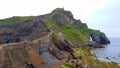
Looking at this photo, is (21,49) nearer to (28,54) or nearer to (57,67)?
(28,54)

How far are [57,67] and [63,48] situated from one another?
76.4 ft

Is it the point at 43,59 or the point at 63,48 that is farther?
the point at 63,48

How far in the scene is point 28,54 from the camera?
2103 inches

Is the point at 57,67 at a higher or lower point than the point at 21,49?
lower

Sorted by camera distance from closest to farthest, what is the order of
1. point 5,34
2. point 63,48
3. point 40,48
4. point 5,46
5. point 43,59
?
point 5,46, point 43,59, point 40,48, point 63,48, point 5,34

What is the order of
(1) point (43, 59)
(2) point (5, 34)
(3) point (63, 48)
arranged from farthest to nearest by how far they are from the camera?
(2) point (5, 34) < (3) point (63, 48) < (1) point (43, 59)

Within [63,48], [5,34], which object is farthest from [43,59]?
[5,34]

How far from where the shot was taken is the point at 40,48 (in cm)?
6219

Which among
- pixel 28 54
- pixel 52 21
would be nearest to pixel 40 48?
pixel 28 54

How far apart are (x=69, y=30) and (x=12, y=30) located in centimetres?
4322

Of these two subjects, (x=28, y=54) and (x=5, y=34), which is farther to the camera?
(x=5, y=34)

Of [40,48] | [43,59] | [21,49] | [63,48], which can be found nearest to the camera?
[21,49]

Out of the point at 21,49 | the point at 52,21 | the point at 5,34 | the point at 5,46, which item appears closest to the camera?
the point at 5,46

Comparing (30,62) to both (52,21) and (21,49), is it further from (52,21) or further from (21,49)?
(52,21)
